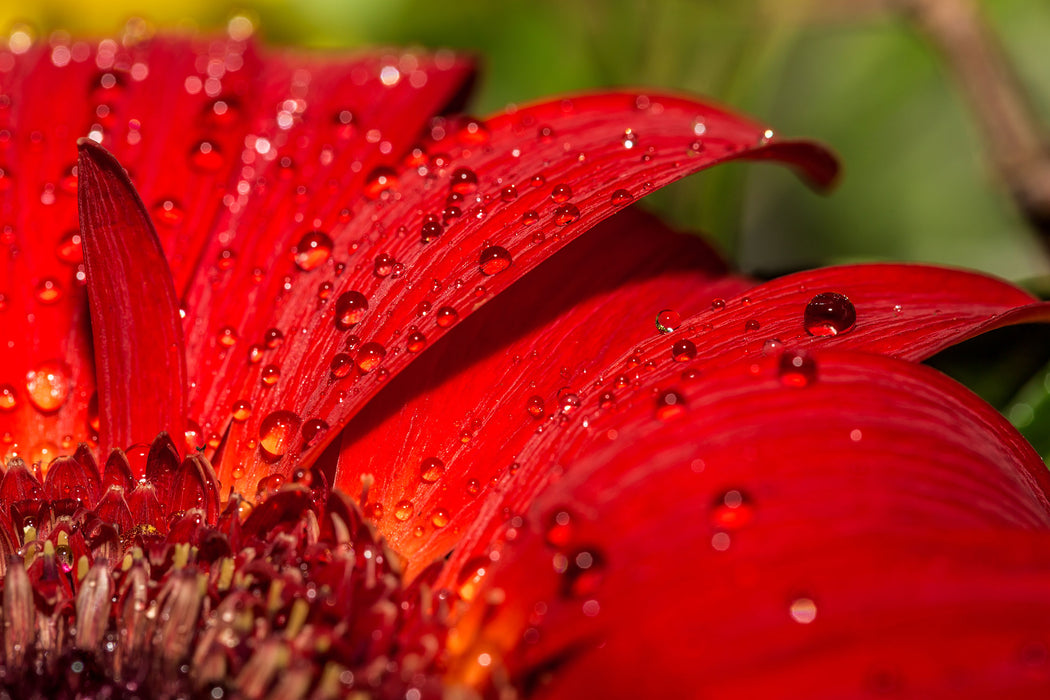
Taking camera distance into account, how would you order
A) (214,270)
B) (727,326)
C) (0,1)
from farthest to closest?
(0,1) → (214,270) → (727,326)

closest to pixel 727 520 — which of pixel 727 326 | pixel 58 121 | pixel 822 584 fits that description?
pixel 822 584

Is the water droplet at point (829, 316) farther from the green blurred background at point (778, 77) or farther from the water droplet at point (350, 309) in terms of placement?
the green blurred background at point (778, 77)

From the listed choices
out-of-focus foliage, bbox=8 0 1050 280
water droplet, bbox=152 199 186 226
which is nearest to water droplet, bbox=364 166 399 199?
water droplet, bbox=152 199 186 226

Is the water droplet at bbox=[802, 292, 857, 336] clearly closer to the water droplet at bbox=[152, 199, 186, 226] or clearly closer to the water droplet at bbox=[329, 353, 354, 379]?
the water droplet at bbox=[329, 353, 354, 379]

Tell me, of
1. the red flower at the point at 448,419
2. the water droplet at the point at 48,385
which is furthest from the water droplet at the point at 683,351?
the water droplet at the point at 48,385

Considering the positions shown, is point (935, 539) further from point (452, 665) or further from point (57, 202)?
point (57, 202)

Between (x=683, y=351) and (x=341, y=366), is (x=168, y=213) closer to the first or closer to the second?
(x=341, y=366)
